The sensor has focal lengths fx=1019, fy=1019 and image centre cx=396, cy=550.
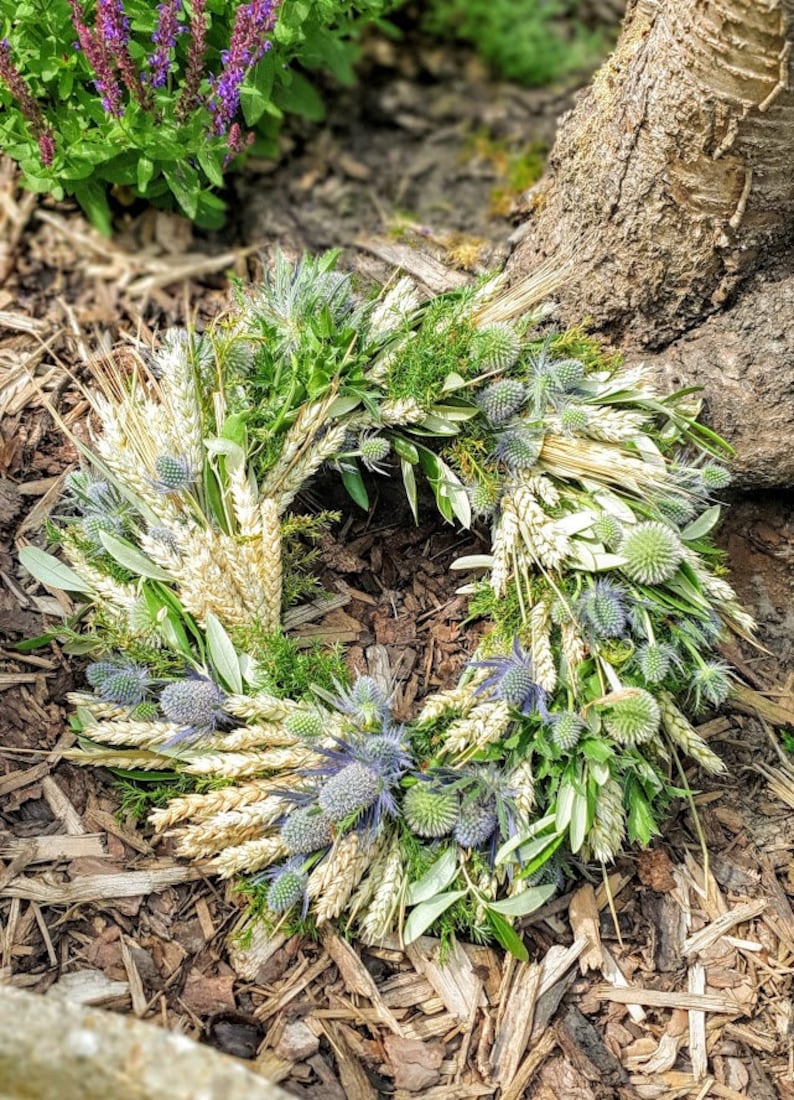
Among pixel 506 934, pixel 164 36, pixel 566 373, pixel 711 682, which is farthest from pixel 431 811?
pixel 164 36

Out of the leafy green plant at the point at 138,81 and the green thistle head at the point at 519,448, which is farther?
the leafy green plant at the point at 138,81

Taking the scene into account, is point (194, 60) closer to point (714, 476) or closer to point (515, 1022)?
point (714, 476)

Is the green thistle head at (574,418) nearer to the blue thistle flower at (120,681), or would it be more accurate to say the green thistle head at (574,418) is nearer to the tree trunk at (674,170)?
the tree trunk at (674,170)

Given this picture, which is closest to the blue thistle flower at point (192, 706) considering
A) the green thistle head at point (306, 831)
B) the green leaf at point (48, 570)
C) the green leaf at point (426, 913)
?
the green thistle head at point (306, 831)

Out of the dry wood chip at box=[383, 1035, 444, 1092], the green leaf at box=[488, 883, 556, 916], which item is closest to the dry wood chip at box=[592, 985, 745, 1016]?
the green leaf at box=[488, 883, 556, 916]

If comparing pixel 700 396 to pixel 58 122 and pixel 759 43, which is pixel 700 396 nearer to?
pixel 759 43

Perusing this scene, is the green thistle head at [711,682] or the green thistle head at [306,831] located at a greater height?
the green thistle head at [711,682]

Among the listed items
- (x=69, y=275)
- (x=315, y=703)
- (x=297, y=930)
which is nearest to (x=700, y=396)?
(x=315, y=703)
